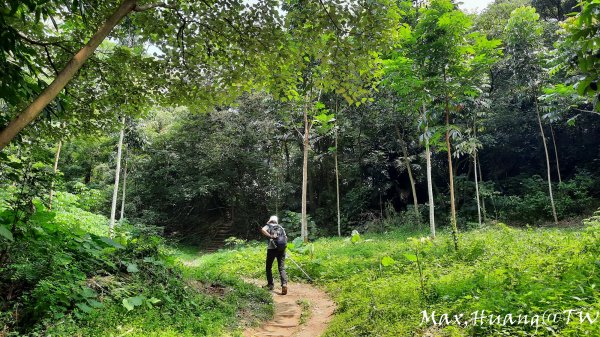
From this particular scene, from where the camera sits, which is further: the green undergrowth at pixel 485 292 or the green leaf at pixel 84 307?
the green leaf at pixel 84 307

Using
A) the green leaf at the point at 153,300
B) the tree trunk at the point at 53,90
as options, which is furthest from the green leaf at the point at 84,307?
the tree trunk at the point at 53,90

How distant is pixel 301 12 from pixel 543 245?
5097mm

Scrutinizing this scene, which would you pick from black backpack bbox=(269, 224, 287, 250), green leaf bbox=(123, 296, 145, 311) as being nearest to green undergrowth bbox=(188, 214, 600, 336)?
black backpack bbox=(269, 224, 287, 250)

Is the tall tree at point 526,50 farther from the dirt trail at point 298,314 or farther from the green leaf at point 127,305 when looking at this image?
the green leaf at point 127,305

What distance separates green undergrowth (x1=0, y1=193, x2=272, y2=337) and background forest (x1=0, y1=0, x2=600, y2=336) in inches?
1.0

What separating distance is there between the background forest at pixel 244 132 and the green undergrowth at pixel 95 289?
27 millimetres

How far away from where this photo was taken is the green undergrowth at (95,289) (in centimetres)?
330

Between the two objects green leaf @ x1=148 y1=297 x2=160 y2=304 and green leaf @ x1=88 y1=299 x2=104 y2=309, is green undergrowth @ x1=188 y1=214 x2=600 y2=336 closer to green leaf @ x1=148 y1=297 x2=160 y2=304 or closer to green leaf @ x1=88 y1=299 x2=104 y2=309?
green leaf @ x1=148 y1=297 x2=160 y2=304

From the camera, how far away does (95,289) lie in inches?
160

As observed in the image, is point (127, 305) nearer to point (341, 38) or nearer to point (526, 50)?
point (341, 38)

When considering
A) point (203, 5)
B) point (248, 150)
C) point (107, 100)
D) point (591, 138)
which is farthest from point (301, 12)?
point (591, 138)

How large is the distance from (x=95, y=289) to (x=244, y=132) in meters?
19.3

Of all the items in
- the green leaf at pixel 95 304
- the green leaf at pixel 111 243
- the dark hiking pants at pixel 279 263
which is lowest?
the dark hiking pants at pixel 279 263

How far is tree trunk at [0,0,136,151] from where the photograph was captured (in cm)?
251
